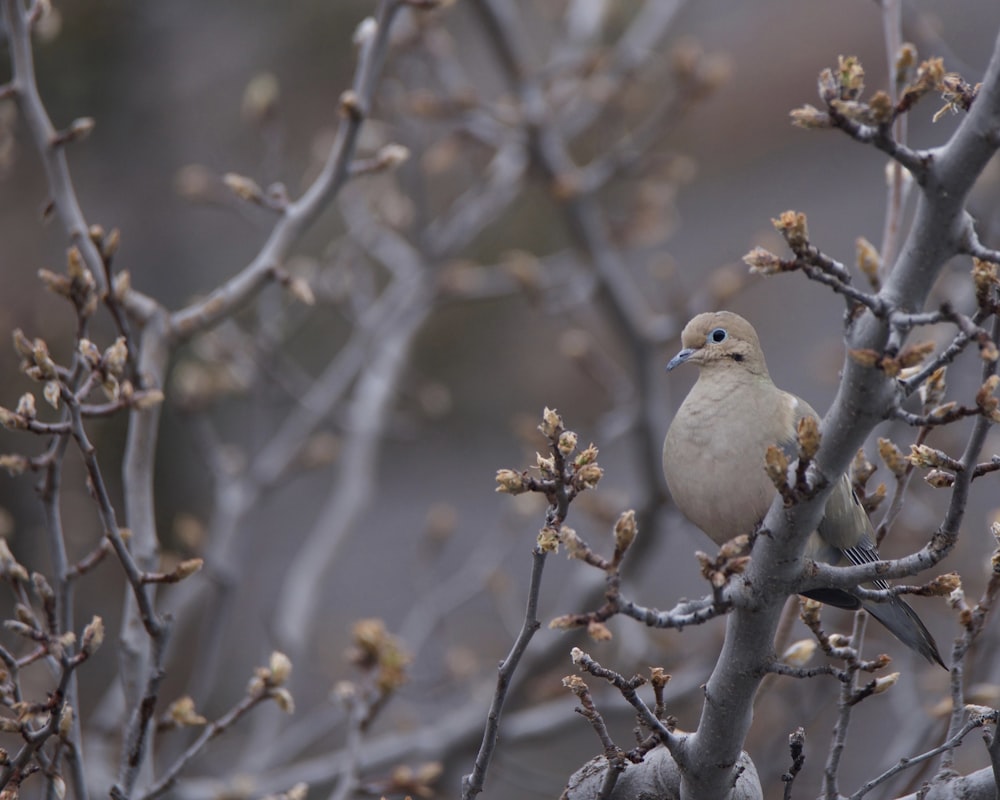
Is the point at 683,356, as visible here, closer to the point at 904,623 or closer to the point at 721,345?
the point at 721,345

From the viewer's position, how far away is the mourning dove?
2801 mm

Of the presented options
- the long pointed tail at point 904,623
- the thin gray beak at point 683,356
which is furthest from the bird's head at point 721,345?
the long pointed tail at point 904,623

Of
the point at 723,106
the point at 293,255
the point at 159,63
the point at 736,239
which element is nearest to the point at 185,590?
the point at 293,255

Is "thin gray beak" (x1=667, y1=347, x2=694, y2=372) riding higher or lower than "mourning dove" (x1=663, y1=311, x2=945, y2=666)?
higher

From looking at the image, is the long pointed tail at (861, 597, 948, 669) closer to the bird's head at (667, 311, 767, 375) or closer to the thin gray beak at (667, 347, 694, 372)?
the bird's head at (667, 311, 767, 375)

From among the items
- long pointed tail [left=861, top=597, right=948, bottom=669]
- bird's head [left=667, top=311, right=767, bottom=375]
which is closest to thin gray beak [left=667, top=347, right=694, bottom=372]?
bird's head [left=667, top=311, right=767, bottom=375]

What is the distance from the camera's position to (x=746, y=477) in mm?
2803

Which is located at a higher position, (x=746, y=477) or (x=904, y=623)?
(x=746, y=477)

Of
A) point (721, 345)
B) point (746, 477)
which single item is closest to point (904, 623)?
point (746, 477)

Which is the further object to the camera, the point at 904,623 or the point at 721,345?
the point at 721,345

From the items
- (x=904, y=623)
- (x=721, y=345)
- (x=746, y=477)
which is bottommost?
(x=904, y=623)

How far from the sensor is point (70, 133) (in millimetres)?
2953

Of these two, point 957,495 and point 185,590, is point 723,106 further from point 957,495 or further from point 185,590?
point 957,495

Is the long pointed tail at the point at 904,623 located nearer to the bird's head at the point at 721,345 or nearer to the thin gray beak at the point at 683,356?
the bird's head at the point at 721,345
